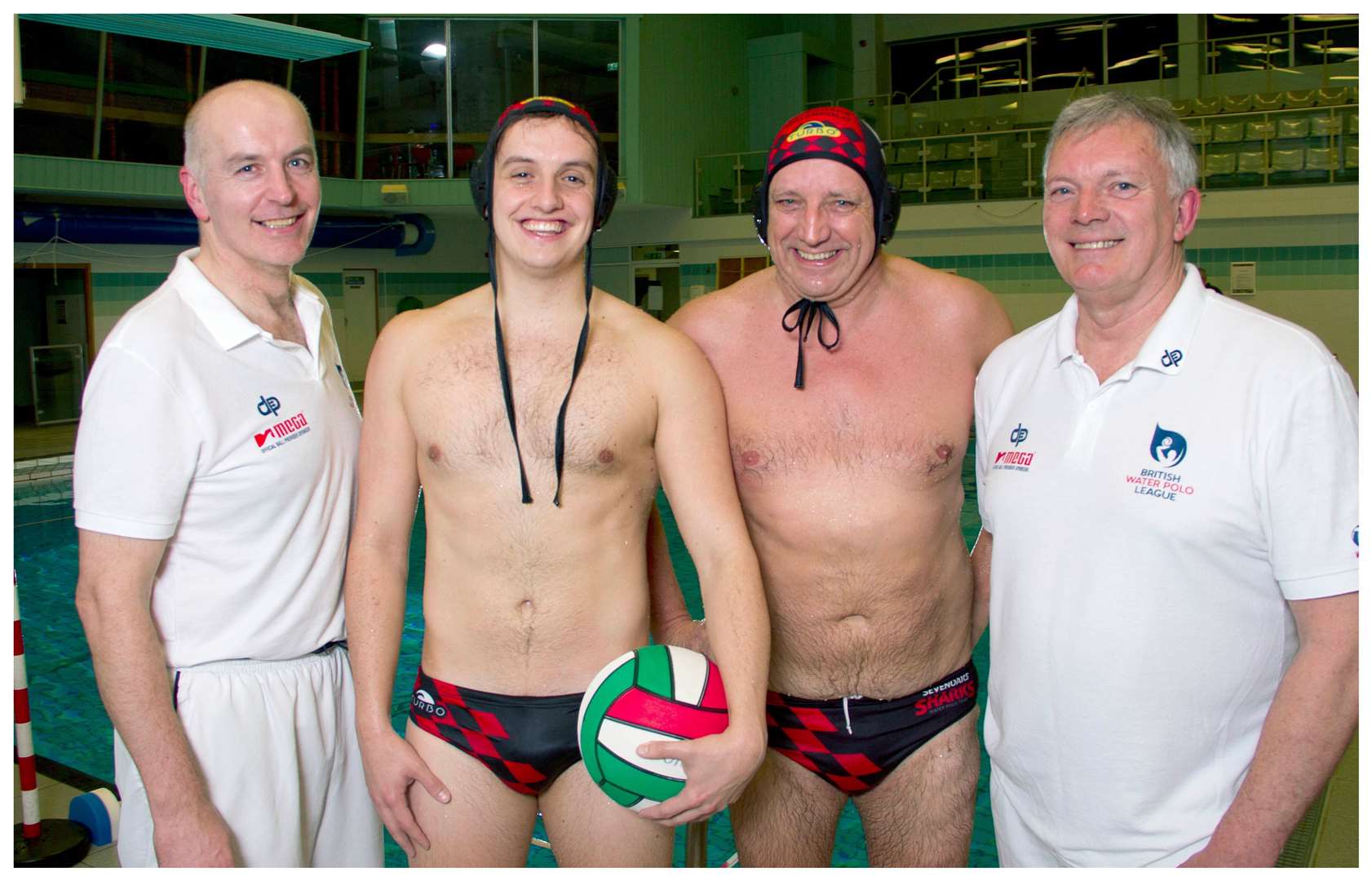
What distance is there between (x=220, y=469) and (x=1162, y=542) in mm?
1824

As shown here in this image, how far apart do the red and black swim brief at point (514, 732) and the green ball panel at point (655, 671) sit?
261 millimetres

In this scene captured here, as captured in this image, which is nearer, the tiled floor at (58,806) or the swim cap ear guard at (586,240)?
the swim cap ear guard at (586,240)

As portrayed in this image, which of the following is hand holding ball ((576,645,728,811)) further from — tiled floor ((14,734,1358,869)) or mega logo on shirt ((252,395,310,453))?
tiled floor ((14,734,1358,869))

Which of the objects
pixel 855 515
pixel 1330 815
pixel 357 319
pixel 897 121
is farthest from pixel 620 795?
pixel 897 121

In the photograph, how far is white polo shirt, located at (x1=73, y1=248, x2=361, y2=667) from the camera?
2.06 metres

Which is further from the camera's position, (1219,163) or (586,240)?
(1219,163)

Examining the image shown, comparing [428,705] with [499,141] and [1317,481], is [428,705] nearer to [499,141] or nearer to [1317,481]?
[499,141]

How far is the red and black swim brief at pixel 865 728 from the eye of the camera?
2.64 meters

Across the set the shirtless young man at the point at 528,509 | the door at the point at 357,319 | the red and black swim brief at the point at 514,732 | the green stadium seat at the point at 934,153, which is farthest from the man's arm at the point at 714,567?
the door at the point at 357,319

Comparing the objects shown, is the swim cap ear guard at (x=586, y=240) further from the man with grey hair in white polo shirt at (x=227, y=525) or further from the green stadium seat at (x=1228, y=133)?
the green stadium seat at (x=1228, y=133)

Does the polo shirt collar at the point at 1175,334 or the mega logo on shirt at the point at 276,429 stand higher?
the polo shirt collar at the point at 1175,334

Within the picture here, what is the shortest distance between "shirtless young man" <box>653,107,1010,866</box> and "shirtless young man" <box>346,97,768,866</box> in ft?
1.17

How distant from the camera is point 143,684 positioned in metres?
2.09

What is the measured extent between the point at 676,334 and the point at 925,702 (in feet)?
3.62
